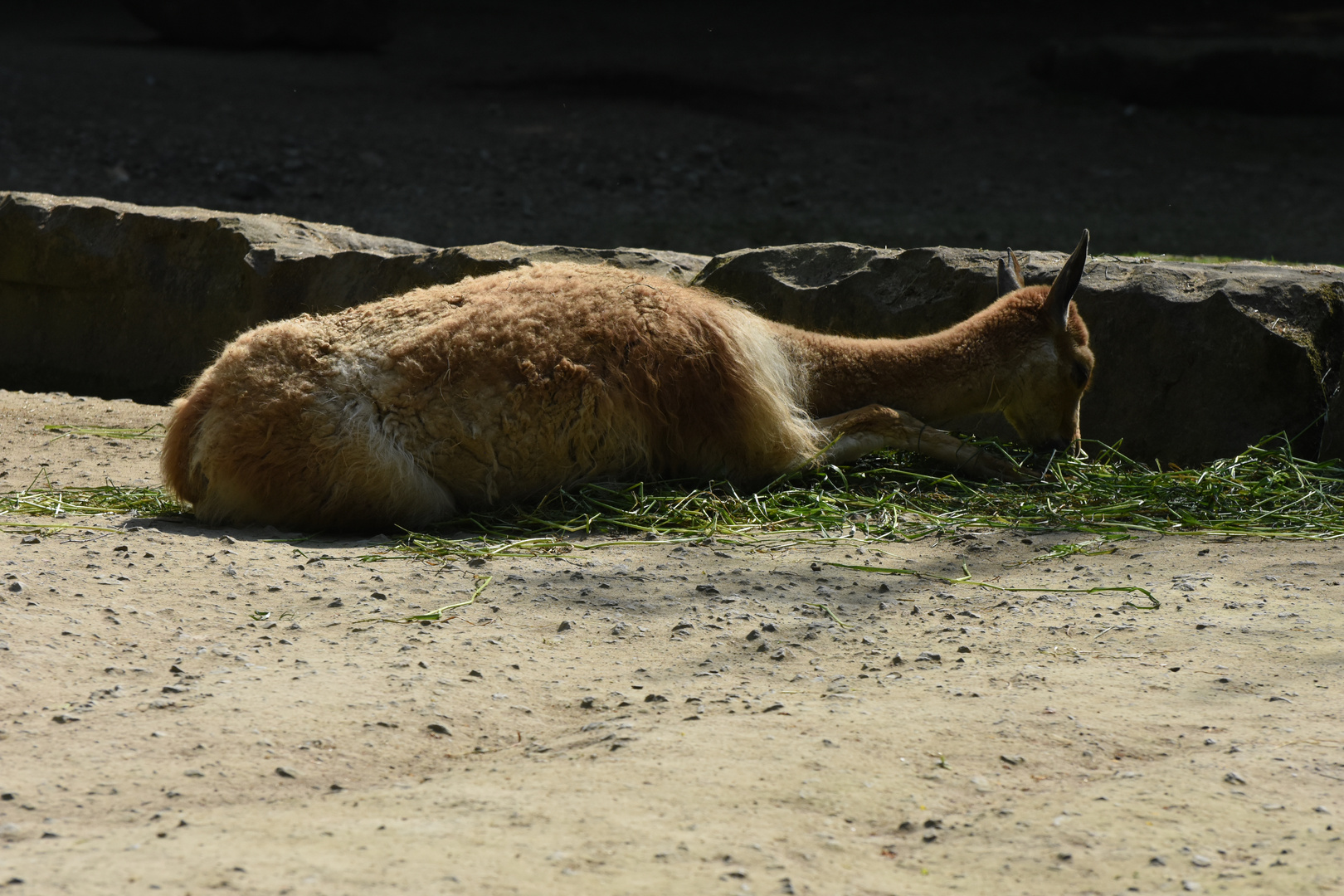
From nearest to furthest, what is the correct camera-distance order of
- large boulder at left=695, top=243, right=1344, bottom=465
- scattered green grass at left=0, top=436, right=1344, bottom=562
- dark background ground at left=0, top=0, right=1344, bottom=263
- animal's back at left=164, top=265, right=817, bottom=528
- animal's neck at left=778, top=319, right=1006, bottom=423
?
scattered green grass at left=0, top=436, right=1344, bottom=562
animal's back at left=164, top=265, right=817, bottom=528
animal's neck at left=778, top=319, right=1006, bottom=423
large boulder at left=695, top=243, right=1344, bottom=465
dark background ground at left=0, top=0, right=1344, bottom=263

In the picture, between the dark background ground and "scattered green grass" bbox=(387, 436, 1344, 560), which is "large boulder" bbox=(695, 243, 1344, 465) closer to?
"scattered green grass" bbox=(387, 436, 1344, 560)

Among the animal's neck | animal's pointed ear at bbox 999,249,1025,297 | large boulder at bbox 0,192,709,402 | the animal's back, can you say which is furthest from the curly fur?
large boulder at bbox 0,192,709,402

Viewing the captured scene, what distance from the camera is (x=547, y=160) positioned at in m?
11.4

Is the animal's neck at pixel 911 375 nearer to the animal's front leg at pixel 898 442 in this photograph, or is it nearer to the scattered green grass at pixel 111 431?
the animal's front leg at pixel 898 442

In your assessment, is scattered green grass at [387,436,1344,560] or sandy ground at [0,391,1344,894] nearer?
sandy ground at [0,391,1344,894]

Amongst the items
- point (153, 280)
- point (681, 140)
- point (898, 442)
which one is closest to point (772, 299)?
point (898, 442)

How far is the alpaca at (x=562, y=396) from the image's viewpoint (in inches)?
169

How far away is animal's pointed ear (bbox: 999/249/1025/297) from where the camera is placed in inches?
202

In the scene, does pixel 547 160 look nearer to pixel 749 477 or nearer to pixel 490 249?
pixel 490 249

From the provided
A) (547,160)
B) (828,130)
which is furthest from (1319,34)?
(547,160)

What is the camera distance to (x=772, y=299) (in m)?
5.78

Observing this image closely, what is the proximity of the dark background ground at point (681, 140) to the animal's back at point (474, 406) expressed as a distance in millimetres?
4745

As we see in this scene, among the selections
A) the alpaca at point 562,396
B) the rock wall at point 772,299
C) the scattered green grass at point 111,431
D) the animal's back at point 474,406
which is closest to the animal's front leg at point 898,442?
the alpaca at point 562,396

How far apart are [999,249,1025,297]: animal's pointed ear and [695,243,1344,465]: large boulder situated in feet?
0.94
